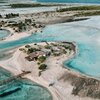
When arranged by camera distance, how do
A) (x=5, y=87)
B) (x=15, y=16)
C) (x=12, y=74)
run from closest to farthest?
1. (x=5, y=87)
2. (x=12, y=74)
3. (x=15, y=16)

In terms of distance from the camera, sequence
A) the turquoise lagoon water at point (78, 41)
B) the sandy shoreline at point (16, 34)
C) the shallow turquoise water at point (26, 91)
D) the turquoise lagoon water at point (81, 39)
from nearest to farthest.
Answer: the shallow turquoise water at point (26, 91)
the turquoise lagoon water at point (78, 41)
the turquoise lagoon water at point (81, 39)
the sandy shoreline at point (16, 34)

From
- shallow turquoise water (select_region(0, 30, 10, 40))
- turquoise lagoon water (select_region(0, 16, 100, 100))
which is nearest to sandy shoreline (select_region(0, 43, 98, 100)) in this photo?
turquoise lagoon water (select_region(0, 16, 100, 100))

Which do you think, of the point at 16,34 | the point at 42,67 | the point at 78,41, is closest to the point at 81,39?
the point at 78,41

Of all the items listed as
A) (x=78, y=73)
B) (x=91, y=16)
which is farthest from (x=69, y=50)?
(x=91, y=16)

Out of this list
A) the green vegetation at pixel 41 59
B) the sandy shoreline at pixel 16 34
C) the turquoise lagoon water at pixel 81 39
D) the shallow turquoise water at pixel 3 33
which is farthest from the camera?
the shallow turquoise water at pixel 3 33

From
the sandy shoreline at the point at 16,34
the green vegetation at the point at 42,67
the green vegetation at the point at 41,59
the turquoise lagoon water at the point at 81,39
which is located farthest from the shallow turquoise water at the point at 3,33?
the green vegetation at the point at 42,67

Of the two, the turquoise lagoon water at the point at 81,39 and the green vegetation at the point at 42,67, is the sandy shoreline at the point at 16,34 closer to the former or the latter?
the turquoise lagoon water at the point at 81,39

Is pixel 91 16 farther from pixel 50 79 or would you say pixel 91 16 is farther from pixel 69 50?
pixel 50 79
